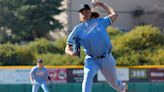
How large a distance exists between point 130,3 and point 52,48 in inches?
831

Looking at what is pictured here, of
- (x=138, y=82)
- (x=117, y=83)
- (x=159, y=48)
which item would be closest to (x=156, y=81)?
(x=138, y=82)

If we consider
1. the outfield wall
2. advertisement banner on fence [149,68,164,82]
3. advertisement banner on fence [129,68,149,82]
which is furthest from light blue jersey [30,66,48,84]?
advertisement banner on fence [149,68,164,82]

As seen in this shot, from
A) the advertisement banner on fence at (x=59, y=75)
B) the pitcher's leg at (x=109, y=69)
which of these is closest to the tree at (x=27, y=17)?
the advertisement banner on fence at (x=59, y=75)

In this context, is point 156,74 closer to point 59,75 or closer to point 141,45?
point 59,75

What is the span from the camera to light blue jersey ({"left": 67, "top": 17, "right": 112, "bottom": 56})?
8.39 metres

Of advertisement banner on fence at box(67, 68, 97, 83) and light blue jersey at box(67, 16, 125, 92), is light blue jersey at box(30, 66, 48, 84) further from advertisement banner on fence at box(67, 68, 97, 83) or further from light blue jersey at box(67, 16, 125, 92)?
light blue jersey at box(67, 16, 125, 92)

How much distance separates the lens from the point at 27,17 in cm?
4850

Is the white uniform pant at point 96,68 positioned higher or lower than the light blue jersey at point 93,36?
lower

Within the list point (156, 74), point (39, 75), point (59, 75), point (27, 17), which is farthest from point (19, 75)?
point (27, 17)

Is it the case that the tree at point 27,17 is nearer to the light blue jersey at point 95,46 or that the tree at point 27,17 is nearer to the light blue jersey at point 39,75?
the light blue jersey at point 39,75

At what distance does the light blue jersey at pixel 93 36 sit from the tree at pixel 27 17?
39592 mm

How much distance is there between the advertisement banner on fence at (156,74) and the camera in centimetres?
2402

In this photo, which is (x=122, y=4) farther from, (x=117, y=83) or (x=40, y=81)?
(x=117, y=83)

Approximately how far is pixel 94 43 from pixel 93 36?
95 mm
